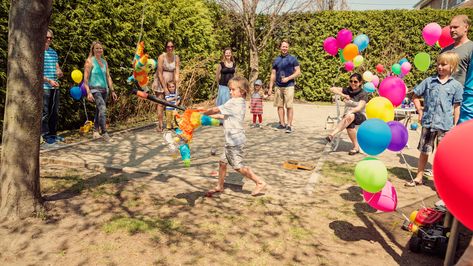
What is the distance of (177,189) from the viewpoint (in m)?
4.65

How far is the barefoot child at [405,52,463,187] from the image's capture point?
4.44 metres

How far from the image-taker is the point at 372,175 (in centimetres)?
311

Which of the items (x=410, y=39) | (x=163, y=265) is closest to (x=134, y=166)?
(x=163, y=265)

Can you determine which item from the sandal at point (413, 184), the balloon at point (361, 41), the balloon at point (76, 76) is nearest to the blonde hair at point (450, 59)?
the sandal at point (413, 184)

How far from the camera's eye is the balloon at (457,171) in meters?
1.49

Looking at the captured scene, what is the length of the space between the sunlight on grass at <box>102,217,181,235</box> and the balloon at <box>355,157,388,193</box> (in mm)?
1857

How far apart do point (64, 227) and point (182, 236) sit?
1.20m

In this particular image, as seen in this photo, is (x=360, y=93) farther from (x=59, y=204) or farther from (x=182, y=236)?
(x=59, y=204)

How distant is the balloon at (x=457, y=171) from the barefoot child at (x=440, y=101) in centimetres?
330

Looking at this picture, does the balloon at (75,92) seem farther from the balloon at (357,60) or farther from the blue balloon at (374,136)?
the blue balloon at (374,136)

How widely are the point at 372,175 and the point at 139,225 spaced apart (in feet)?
7.59

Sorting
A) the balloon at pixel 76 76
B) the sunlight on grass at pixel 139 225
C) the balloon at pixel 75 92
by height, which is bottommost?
the sunlight on grass at pixel 139 225

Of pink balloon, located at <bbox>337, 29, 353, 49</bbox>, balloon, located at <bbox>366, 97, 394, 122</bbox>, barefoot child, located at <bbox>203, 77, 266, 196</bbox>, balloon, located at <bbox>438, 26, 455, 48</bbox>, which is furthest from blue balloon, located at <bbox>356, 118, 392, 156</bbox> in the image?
pink balloon, located at <bbox>337, 29, 353, 49</bbox>

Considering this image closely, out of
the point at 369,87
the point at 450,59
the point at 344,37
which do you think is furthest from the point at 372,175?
the point at 344,37
